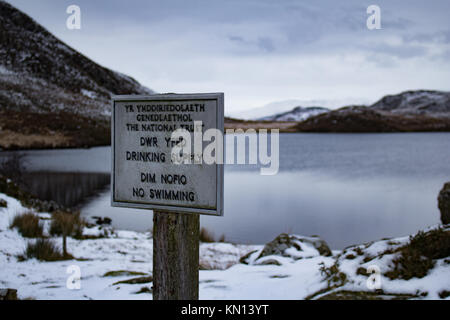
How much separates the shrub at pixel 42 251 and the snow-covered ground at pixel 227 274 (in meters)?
0.17

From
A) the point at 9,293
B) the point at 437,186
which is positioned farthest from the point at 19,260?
the point at 437,186

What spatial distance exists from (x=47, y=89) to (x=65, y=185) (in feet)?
168

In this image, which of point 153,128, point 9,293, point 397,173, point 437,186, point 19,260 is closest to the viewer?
point 153,128

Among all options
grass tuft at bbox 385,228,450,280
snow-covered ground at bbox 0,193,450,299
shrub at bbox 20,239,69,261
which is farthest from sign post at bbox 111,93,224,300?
shrub at bbox 20,239,69,261

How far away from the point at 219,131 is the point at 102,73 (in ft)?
295

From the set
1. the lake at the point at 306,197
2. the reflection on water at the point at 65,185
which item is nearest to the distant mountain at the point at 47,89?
the lake at the point at 306,197

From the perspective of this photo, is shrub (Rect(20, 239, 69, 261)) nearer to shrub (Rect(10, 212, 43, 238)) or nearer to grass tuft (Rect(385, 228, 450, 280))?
shrub (Rect(10, 212, 43, 238))

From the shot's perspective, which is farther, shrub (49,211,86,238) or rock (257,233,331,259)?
shrub (49,211,86,238)

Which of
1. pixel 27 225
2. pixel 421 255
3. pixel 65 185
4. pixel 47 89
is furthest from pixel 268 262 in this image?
pixel 47 89

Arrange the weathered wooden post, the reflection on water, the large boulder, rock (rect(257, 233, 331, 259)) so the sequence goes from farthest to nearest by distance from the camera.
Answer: the reflection on water
rock (rect(257, 233, 331, 259))
the large boulder
the weathered wooden post

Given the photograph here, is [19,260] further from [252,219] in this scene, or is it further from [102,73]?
[102,73]

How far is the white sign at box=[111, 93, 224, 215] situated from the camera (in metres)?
2.87

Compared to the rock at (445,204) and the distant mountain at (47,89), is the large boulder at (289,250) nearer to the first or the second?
the rock at (445,204)
